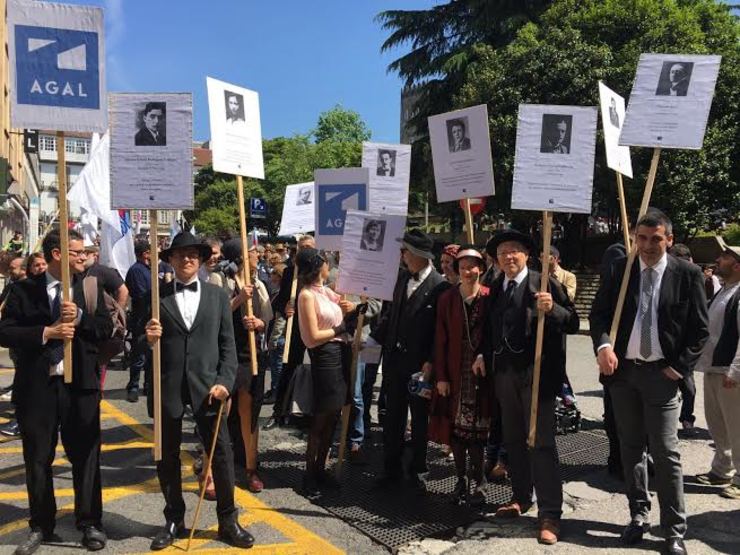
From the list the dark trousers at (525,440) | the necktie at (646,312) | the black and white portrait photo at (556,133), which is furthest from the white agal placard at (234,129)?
the necktie at (646,312)

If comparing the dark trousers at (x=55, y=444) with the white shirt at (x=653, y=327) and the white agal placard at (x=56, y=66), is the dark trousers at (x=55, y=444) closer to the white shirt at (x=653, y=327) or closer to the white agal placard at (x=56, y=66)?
the white agal placard at (x=56, y=66)

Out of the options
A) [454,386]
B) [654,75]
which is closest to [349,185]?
[454,386]

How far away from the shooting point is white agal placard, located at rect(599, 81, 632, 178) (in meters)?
4.80

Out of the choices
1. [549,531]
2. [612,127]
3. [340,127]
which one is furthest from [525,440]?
[340,127]

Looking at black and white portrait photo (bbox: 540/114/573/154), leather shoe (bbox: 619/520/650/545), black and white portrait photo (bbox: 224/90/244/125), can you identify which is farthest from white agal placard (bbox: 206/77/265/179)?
leather shoe (bbox: 619/520/650/545)

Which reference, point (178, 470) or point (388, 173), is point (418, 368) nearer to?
point (178, 470)

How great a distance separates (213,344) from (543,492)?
7.78ft

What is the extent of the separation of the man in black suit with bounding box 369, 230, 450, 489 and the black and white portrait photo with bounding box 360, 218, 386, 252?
19 cm

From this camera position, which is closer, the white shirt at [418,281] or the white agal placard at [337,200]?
the white shirt at [418,281]

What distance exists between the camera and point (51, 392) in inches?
149

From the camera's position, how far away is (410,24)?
25.8 meters

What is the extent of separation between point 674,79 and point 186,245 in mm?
3544

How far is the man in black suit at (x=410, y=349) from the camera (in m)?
4.82

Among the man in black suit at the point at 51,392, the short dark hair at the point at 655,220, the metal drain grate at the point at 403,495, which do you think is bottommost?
the metal drain grate at the point at 403,495
